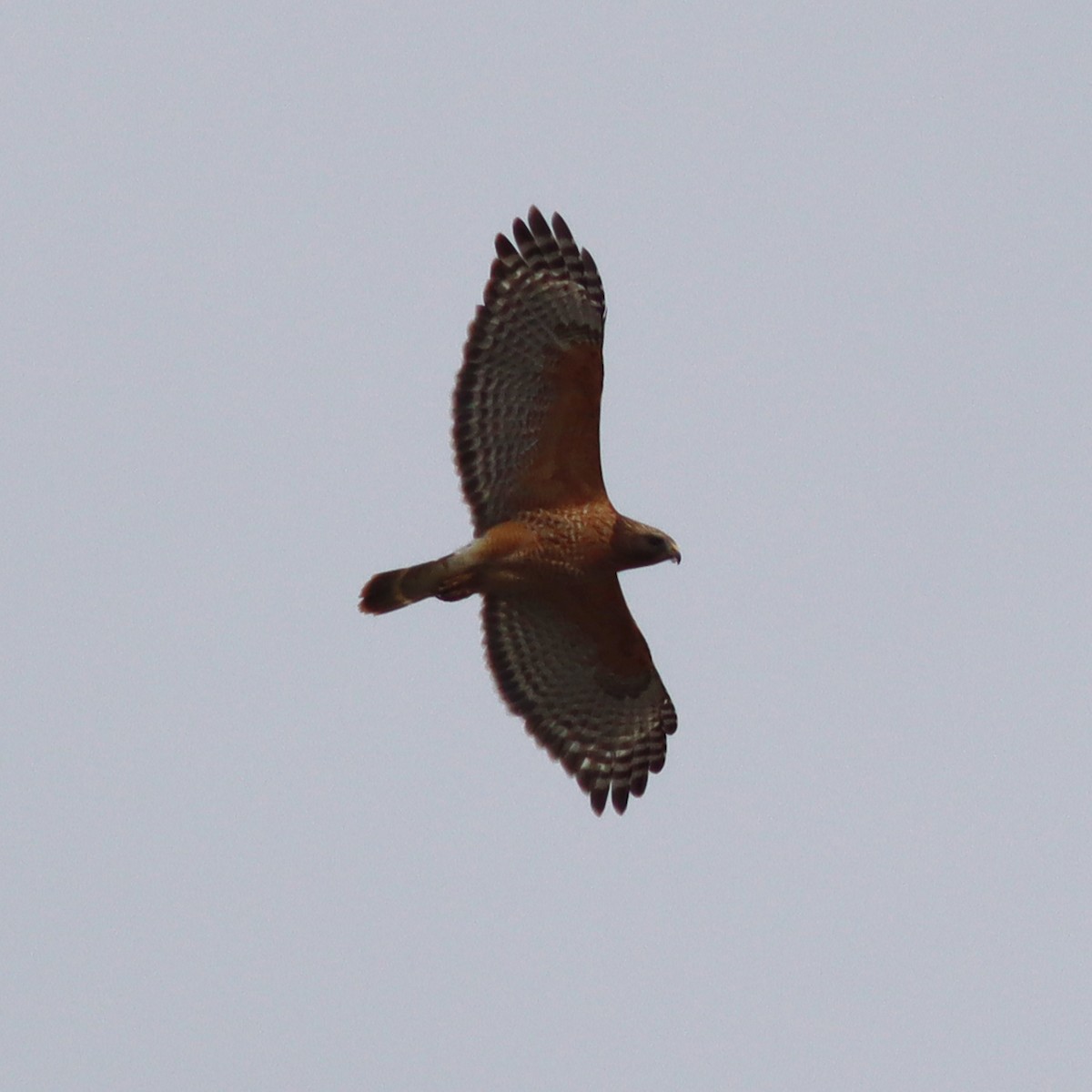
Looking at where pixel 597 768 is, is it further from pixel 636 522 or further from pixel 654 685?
pixel 636 522

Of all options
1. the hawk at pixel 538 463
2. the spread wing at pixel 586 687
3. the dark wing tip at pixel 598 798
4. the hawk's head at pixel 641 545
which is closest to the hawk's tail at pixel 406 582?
the hawk at pixel 538 463

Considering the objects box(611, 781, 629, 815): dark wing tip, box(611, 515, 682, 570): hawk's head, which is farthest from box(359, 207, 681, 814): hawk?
box(611, 781, 629, 815): dark wing tip

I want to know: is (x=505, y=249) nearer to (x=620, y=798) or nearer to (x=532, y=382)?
(x=532, y=382)

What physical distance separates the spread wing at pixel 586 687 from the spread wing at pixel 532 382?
885 millimetres

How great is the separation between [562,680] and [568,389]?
2.33 m

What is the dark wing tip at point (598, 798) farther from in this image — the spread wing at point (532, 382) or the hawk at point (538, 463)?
the spread wing at point (532, 382)

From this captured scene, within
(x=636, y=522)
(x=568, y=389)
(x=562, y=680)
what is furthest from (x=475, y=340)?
(x=562, y=680)

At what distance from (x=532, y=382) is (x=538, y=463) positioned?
0.56 metres

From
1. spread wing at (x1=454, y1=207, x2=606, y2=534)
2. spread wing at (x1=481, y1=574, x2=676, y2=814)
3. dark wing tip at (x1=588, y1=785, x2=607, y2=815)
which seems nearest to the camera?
spread wing at (x1=454, y1=207, x2=606, y2=534)

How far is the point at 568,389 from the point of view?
14.8 metres

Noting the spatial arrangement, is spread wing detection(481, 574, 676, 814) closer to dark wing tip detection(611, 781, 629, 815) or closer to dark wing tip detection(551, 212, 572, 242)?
dark wing tip detection(611, 781, 629, 815)

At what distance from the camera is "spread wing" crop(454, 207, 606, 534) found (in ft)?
48.4

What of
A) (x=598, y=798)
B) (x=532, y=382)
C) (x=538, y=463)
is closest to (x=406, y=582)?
(x=538, y=463)

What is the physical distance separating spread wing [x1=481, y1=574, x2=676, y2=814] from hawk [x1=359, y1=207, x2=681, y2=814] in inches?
1.2
